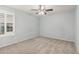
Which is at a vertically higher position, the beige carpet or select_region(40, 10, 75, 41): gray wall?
select_region(40, 10, 75, 41): gray wall

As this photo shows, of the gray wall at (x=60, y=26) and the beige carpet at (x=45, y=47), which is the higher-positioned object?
the gray wall at (x=60, y=26)

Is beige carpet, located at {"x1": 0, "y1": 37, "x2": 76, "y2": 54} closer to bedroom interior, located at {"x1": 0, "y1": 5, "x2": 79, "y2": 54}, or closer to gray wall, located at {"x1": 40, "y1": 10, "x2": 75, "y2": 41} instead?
bedroom interior, located at {"x1": 0, "y1": 5, "x2": 79, "y2": 54}

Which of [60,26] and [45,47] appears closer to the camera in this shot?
[60,26]

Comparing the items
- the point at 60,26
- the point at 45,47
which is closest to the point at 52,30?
the point at 60,26

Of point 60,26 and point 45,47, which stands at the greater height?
point 60,26

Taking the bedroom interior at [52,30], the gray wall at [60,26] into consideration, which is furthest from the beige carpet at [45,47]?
the gray wall at [60,26]

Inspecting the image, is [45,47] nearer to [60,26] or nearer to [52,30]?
[52,30]

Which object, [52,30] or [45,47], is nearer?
[52,30]

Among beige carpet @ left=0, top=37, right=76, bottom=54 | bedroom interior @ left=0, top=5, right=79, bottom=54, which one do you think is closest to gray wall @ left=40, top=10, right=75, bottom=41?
bedroom interior @ left=0, top=5, right=79, bottom=54

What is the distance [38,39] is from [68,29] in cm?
94

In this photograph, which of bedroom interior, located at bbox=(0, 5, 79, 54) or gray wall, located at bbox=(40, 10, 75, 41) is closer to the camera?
bedroom interior, located at bbox=(0, 5, 79, 54)

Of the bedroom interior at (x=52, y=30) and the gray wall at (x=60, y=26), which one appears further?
the gray wall at (x=60, y=26)

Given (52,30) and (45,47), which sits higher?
(52,30)

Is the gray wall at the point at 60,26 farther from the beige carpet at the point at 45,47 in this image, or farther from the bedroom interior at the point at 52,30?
the beige carpet at the point at 45,47
